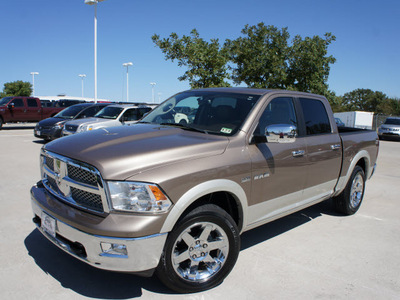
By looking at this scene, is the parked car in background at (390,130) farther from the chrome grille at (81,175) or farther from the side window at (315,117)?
the chrome grille at (81,175)

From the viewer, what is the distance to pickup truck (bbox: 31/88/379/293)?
8.60ft

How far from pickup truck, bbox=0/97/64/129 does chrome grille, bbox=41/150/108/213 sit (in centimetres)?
1898

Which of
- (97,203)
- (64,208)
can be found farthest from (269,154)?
(64,208)

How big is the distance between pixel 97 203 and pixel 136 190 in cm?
36

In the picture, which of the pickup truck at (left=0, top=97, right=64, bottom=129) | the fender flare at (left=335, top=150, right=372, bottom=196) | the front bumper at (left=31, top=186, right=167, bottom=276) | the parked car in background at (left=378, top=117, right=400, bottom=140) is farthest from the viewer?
the parked car in background at (left=378, top=117, right=400, bottom=140)

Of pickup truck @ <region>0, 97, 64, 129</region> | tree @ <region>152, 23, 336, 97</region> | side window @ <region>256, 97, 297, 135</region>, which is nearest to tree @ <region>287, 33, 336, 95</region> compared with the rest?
tree @ <region>152, 23, 336, 97</region>

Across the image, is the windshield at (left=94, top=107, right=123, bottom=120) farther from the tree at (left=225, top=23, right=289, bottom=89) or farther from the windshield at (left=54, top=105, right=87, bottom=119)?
the tree at (left=225, top=23, right=289, bottom=89)

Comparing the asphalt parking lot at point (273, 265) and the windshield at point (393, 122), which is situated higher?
the windshield at point (393, 122)

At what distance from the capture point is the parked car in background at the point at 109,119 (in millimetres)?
11344

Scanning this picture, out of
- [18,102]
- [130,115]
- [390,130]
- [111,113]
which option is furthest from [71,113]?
[390,130]

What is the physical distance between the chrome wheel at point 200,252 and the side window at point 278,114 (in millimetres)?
1171

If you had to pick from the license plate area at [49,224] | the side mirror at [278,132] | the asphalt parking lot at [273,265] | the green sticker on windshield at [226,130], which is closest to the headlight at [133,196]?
the license plate area at [49,224]

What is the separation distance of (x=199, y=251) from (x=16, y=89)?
7750cm

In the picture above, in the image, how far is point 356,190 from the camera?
5461 millimetres
